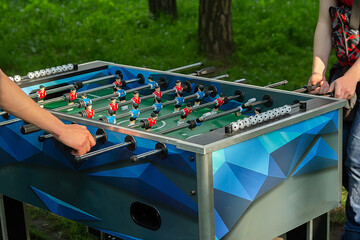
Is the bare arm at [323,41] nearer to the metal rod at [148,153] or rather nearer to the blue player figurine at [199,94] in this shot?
the blue player figurine at [199,94]

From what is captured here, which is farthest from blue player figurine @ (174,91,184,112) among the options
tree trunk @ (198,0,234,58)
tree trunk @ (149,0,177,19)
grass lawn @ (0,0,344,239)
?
tree trunk @ (149,0,177,19)

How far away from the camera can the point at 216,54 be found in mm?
7898

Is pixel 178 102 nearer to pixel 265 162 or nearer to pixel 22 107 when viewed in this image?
pixel 265 162

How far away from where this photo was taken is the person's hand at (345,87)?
3094mm

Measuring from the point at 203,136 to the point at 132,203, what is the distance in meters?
0.49

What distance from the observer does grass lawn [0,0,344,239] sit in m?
7.88

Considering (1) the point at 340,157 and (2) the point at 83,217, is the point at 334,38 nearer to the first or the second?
(1) the point at 340,157

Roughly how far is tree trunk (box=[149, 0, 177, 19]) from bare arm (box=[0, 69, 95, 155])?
725 centimetres

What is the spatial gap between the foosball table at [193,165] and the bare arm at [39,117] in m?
0.11

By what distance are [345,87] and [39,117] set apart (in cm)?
153

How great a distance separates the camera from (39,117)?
8.46 feet

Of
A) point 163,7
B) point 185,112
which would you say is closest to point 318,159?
point 185,112

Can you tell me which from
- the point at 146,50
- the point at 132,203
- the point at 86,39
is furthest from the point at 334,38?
the point at 86,39

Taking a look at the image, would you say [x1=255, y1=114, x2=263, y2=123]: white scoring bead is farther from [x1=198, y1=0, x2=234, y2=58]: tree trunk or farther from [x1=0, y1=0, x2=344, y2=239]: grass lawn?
[x1=198, y1=0, x2=234, y2=58]: tree trunk
